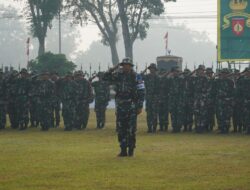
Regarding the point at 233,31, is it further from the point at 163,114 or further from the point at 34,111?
the point at 34,111

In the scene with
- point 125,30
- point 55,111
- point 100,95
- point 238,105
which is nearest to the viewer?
point 238,105

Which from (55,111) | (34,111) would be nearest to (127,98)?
(34,111)

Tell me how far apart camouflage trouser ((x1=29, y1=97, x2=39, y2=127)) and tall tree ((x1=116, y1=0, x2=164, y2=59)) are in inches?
1223

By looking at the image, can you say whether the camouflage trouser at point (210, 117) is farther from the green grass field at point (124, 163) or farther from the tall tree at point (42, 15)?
the tall tree at point (42, 15)

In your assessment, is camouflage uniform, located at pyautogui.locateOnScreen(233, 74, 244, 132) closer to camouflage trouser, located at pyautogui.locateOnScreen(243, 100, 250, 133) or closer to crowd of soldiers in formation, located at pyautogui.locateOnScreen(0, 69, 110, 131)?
camouflage trouser, located at pyautogui.locateOnScreen(243, 100, 250, 133)

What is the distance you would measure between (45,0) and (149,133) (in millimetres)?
27550

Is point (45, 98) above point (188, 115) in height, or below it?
above

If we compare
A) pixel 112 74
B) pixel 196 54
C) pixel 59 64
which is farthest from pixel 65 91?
pixel 196 54

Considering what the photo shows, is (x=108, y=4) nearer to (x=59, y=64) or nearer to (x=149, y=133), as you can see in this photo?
(x=59, y=64)

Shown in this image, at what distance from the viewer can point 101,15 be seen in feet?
189

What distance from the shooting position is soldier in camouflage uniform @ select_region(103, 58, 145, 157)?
14.2m

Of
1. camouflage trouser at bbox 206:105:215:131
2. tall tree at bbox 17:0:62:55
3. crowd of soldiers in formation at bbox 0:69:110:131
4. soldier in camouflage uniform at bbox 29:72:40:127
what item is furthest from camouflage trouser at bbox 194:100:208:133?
tall tree at bbox 17:0:62:55

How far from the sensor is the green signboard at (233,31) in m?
32.6

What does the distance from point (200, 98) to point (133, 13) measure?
36.0 metres
